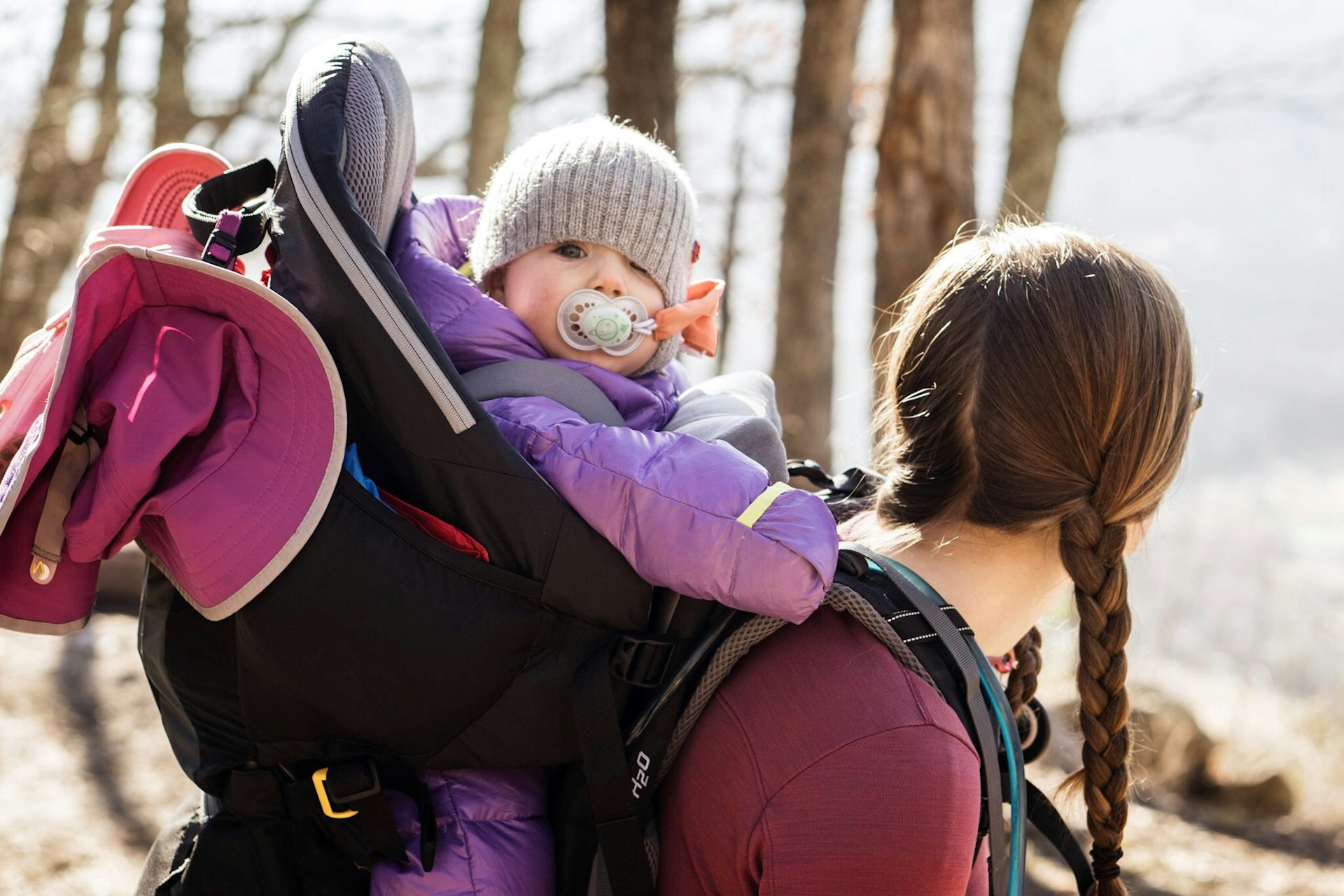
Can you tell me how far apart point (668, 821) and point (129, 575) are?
5196 mm

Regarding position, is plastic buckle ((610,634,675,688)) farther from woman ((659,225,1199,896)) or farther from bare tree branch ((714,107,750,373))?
bare tree branch ((714,107,750,373))

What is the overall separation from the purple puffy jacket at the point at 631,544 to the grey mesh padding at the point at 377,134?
0.35m

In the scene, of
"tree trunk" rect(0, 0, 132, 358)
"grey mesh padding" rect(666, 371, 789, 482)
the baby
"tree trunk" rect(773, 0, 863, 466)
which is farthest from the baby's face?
"tree trunk" rect(0, 0, 132, 358)

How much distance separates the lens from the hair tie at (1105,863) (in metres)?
1.62

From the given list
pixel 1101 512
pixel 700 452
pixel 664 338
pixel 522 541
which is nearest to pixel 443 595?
pixel 522 541

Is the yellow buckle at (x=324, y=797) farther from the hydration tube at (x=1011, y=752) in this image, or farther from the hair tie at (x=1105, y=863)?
the hair tie at (x=1105, y=863)

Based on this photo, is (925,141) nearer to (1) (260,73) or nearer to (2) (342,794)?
(2) (342,794)

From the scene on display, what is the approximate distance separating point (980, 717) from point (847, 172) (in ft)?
18.2

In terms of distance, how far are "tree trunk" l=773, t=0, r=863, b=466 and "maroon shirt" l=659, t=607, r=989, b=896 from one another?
4654 millimetres

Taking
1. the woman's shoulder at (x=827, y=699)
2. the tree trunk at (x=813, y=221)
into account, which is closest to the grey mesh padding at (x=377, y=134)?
the woman's shoulder at (x=827, y=699)

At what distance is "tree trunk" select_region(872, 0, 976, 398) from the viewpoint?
414cm

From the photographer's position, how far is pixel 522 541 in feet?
4.45

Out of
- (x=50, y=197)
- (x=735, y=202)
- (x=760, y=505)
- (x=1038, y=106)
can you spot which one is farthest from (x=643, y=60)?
(x=735, y=202)

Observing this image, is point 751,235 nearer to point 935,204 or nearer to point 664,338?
point 935,204
